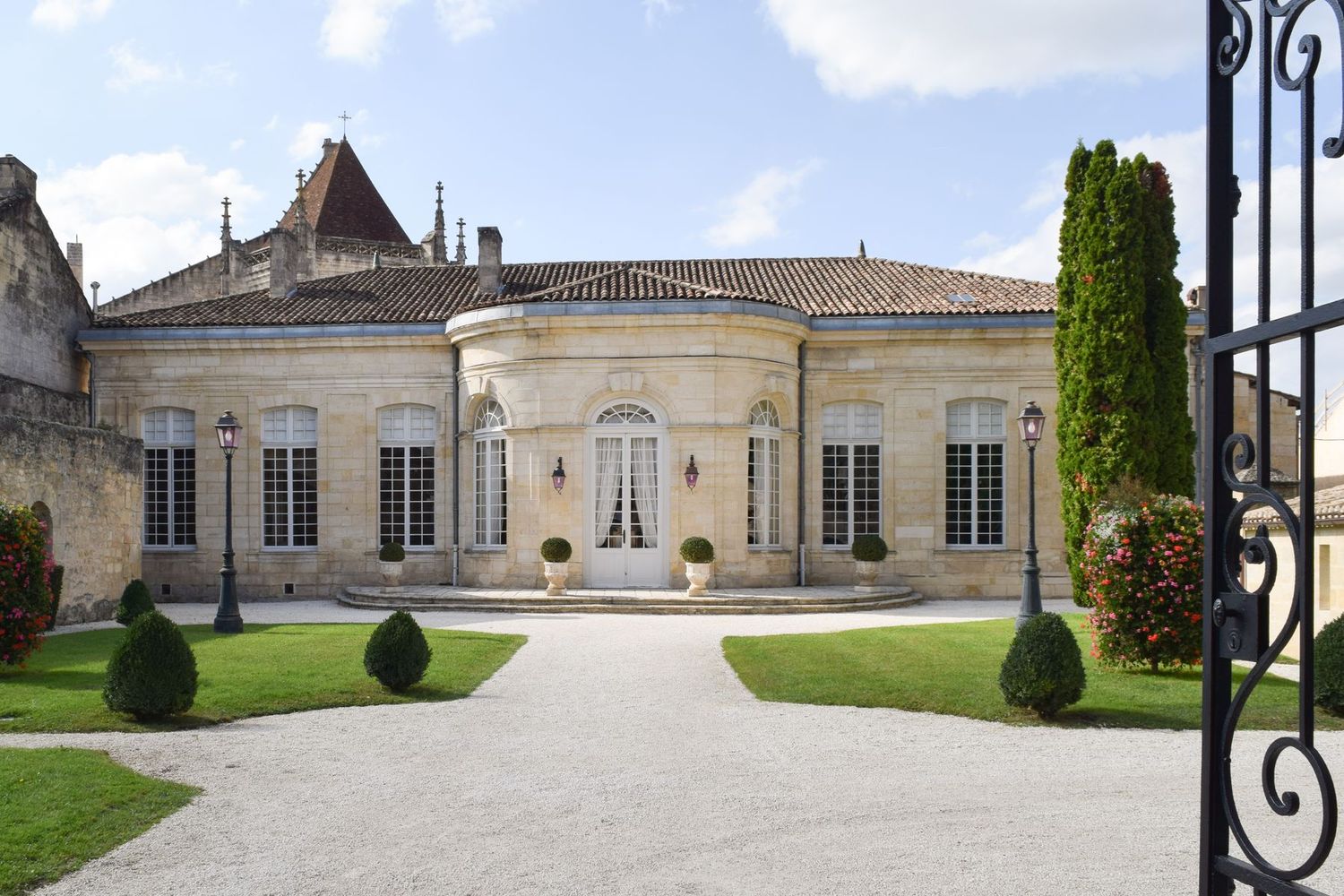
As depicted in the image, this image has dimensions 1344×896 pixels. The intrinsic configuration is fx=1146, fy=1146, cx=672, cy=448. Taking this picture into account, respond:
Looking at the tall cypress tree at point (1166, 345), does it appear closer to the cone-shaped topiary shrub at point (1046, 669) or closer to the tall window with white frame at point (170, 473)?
the cone-shaped topiary shrub at point (1046, 669)

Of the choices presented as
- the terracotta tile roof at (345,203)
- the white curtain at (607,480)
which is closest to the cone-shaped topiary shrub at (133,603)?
the white curtain at (607,480)

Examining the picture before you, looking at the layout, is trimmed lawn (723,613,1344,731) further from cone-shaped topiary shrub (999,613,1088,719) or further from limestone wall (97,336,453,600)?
limestone wall (97,336,453,600)

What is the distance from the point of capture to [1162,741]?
348 inches

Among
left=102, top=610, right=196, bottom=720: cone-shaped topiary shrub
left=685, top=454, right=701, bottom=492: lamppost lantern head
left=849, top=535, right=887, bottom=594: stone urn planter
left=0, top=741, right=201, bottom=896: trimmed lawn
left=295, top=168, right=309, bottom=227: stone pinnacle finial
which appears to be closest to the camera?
left=0, top=741, right=201, bottom=896: trimmed lawn

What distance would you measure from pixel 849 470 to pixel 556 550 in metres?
6.39

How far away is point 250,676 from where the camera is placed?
1170cm

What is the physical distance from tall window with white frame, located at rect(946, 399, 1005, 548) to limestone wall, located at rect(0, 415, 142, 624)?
1536 cm

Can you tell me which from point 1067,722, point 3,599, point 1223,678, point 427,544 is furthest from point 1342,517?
point 427,544

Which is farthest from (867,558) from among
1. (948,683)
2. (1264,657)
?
(1264,657)

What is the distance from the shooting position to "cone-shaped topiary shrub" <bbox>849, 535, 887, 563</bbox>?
69.9ft

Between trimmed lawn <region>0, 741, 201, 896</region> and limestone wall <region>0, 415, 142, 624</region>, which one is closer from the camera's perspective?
trimmed lawn <region>0, 741, 201, 896</region>

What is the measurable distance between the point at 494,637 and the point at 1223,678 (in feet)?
43.6

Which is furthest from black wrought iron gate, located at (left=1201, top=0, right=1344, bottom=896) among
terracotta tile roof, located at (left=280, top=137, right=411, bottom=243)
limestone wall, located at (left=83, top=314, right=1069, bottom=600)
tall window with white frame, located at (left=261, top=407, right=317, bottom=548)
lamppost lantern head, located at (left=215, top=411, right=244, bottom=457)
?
terracotta tile roof, located at (left=280, top=137, right=411, bottom=243)

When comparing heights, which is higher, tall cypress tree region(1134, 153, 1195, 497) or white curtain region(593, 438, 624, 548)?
tall cypress tree region(1134, 153, 1195, 497)
